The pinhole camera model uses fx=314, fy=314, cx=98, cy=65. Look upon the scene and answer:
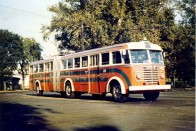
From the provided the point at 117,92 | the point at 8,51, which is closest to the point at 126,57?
the point at 117,92

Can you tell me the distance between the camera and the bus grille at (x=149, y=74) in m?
14.8

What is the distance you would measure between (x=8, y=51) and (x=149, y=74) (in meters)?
50.8

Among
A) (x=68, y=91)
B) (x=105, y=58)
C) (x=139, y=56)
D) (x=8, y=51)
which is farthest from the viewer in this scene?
(x=8, y=51)

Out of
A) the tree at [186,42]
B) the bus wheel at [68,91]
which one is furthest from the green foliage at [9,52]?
the bus wheel at [68,91]

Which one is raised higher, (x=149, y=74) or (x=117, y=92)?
(x=149, y=74)

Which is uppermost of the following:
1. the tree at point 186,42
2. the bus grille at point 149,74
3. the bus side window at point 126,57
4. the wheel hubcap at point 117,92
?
the tree at point 186,42

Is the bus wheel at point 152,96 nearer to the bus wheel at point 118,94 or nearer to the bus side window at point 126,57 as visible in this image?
the bus wheel at point 118,94

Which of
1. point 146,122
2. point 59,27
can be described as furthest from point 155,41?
point 146,122

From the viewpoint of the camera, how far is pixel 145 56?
50.2ft

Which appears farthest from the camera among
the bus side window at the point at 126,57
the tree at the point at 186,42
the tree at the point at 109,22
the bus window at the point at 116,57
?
the tree at the point at 186,42

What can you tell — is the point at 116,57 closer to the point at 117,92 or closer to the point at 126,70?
the point at 126,70

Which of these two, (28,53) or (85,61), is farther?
(28,53)

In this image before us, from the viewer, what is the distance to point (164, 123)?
838 cm

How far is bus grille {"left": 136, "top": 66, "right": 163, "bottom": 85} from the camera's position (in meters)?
14.8
